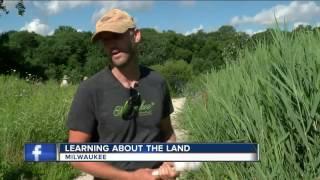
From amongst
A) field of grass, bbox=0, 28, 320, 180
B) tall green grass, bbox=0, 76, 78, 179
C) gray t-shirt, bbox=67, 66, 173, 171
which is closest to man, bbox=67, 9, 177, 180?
gray t-shirt, bbox=67, 66, 173, 171

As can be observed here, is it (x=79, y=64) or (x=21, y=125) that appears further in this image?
(x=79, y=64)

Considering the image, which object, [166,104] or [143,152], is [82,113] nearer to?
[166,104]

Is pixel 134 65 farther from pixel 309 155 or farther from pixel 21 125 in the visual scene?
pixel 21 125

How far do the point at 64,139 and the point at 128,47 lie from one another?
16.8ft

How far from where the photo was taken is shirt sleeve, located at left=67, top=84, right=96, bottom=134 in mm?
2238

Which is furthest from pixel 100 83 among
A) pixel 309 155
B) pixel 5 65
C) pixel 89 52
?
pixel 89 52

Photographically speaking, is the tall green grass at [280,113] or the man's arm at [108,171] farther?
the tall green grass at [280,113]

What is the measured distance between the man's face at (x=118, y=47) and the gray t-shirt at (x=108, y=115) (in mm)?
95

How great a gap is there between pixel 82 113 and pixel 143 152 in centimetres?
60

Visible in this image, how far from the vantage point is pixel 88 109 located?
2258 mm

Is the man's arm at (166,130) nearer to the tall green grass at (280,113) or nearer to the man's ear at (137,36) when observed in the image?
the man's ear at (137,36)

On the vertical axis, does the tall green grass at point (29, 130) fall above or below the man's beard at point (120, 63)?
above

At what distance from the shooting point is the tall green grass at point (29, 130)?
602 centimetres

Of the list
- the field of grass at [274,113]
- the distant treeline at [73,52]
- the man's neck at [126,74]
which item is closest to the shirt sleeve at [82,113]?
the man's neck at [126,74]
